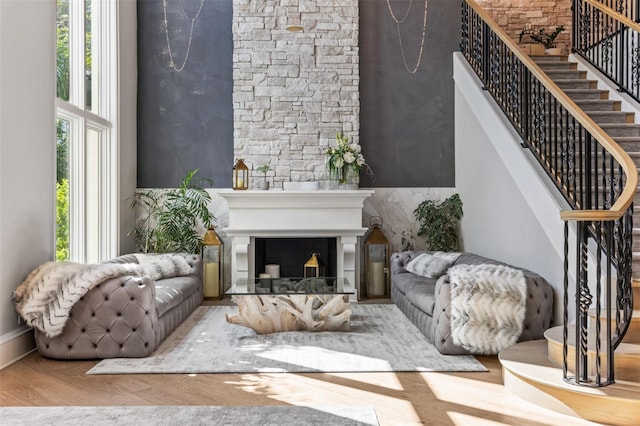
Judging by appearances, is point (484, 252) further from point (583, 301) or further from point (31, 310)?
point (31, 310)

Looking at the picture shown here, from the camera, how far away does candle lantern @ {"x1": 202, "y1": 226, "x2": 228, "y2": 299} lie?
7.61 m

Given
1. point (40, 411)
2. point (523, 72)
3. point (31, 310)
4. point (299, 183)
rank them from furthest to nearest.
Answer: point (299, 183)
point (523, 72)
point (31, 310)
point (40, 411)

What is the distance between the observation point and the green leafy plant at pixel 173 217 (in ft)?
24.2

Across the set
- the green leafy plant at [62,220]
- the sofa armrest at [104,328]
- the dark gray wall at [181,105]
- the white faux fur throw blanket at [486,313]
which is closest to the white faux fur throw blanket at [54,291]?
the sofa armrest at [104,328]

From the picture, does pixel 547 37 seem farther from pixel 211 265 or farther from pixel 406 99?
pixel 211 265

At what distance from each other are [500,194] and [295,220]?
248cm

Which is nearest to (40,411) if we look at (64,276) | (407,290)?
(64,276)

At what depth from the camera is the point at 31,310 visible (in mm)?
4492

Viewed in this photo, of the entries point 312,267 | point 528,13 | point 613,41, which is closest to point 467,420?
point 312,267

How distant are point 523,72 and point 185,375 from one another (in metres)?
4.14

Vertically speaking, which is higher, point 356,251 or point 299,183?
point 299,183

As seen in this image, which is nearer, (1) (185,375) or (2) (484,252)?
(1) (185,375)

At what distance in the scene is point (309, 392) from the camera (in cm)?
383

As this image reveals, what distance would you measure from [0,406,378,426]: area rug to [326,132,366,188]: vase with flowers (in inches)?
174
